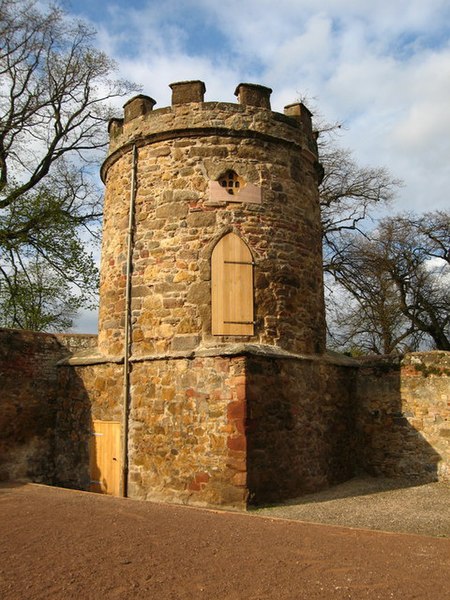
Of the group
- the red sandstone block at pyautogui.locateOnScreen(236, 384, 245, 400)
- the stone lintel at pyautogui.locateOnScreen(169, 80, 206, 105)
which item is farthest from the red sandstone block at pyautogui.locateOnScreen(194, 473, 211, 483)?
the stone lintel at pyautogui.locateOnScreen(169, 80, 206, 105)

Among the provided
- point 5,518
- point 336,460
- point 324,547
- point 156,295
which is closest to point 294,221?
point 156,295

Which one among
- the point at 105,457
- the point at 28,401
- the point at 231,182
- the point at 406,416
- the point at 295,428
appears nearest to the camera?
the point at 295,428

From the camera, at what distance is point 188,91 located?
35.3ft

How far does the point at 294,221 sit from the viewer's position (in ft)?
35.6

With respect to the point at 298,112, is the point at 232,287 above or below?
below

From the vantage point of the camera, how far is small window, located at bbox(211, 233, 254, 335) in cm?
980

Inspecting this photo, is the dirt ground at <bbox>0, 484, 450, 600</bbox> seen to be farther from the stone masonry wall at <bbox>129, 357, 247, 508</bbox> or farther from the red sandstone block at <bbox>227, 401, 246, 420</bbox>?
the red sandstone block at <bbox>227, 401, 246, 420</bbox>

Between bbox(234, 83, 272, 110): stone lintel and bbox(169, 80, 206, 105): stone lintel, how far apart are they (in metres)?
Result: 0.72

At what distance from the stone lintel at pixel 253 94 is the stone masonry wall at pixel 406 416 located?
593 centimetres

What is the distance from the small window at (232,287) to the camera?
386 inches

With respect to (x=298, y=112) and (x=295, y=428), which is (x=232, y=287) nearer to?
(x=295, y=428)

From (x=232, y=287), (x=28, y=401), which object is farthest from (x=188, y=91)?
(x=28, y=401)

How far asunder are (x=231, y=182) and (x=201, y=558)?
22.4ft

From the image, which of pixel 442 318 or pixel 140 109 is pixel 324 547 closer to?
pixel 140 109
